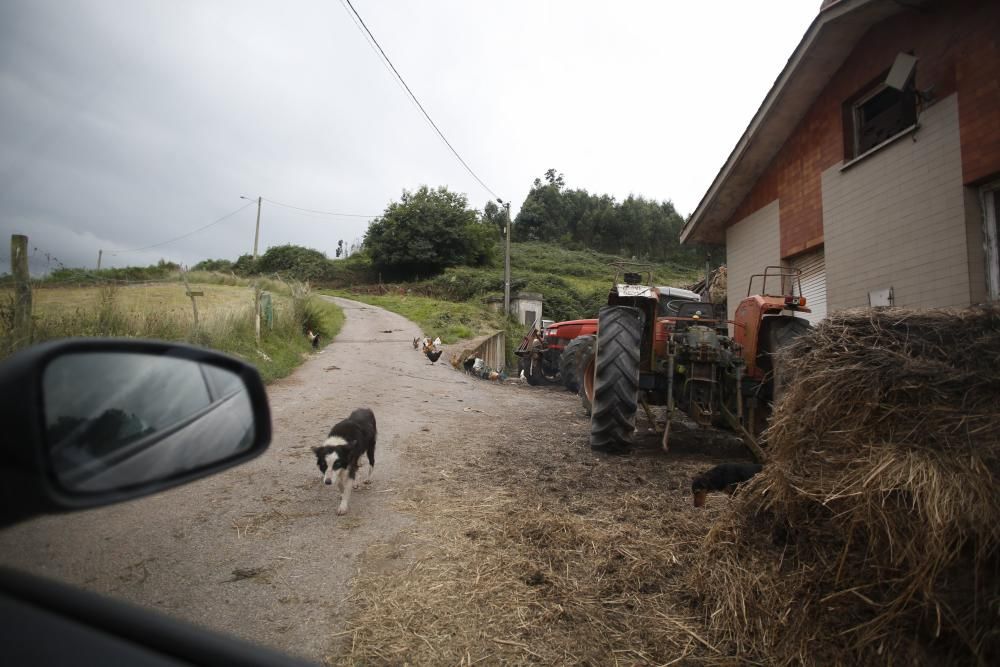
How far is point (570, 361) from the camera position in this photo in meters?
10.1

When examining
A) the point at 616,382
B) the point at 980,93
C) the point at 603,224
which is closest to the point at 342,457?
the point at 616,382

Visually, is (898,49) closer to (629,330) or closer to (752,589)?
(629,330)

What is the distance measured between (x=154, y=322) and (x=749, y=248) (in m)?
10.7

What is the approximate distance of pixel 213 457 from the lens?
4.64 feet

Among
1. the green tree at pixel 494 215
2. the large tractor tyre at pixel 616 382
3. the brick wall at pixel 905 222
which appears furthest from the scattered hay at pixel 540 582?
the green tree at pixel 494 215

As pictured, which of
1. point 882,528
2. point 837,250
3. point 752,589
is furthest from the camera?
point 837,250

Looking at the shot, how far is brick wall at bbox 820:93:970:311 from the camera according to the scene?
5.81 m

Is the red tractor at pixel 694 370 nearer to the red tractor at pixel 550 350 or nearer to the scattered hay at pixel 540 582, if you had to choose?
the scattered hay at pixel 540 582

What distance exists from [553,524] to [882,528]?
6.14 ft

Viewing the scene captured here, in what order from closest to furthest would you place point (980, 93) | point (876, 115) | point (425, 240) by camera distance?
point (980, 93) → point (876, 115) → point (425, 240)

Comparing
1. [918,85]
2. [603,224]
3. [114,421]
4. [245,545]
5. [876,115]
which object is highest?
[603,224]

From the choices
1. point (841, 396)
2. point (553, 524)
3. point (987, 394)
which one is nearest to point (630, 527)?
point (553, 524)

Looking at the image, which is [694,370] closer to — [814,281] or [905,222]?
[905,222]

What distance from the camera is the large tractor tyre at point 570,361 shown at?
935cm
